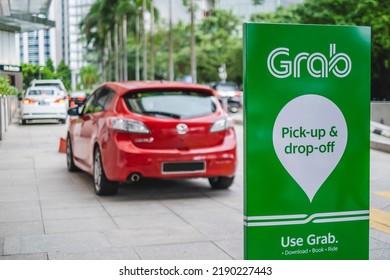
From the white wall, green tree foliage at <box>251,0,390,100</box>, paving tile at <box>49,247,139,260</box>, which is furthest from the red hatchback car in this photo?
green tree foliage at <box>251,0,390,100</box>

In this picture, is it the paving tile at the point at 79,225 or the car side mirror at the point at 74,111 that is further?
the car side mirror at the point at 74,111

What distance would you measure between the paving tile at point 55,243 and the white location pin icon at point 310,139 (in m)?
2.63

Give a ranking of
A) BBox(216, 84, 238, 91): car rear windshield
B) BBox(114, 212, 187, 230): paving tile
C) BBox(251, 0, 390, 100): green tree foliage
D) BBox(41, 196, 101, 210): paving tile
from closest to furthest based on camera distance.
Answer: BBox(114, 212, 187, 230): paving tile, BBox(41, 196, 101, 210): paving tile, BBox(251, 0, 390, 100): green tree foliage, BBox(216, 84, 238, 91): car rear windshield

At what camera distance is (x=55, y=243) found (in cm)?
541

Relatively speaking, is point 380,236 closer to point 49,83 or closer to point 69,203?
point 49,83

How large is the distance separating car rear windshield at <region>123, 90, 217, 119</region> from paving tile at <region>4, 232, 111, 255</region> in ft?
7.17

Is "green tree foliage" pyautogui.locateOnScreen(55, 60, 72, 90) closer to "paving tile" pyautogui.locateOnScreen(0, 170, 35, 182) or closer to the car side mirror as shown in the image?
"paving tile" pyautogui.locateOnScreen(0, 170, 35, 182)

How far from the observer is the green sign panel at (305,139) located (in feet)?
9.32

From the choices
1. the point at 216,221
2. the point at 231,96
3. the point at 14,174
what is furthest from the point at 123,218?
the point at 231,96

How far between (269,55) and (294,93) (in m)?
Answer: 0.19

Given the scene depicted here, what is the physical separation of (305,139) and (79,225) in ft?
12.1

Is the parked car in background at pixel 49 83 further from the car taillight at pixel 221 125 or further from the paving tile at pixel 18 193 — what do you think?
the car taillight at pixel 221 125

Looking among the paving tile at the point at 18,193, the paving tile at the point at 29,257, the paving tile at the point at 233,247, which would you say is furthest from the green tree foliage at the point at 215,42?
the paving tile at the point at 29,257

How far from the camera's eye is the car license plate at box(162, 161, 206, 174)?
24.8 feet
